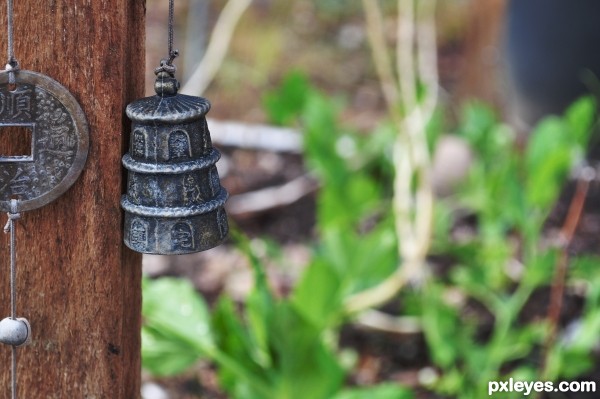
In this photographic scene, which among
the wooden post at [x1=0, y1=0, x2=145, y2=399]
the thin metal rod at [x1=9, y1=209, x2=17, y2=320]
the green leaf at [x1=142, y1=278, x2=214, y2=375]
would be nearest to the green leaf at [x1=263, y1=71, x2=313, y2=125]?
the green leaf at [x1=142, y1=278, x2=214, y2=375]

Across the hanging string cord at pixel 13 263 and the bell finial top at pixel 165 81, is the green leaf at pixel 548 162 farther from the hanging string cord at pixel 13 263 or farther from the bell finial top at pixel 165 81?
the hanging string cord at pixel 13 263

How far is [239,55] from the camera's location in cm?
490

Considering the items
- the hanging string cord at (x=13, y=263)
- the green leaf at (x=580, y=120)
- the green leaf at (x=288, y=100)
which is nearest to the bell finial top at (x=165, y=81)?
the hanging string cord at (x=13, y=263)

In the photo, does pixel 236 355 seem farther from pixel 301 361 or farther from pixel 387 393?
pixel 387 393

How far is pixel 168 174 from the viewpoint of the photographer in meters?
1.12

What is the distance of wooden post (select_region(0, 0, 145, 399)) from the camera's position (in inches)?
44.8

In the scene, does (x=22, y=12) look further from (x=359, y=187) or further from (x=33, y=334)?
(x=359, y=187)

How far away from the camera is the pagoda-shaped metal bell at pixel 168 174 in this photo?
1.12m

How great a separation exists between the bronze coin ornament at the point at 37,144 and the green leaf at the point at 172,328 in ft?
1.92

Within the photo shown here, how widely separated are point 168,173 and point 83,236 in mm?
Result: 172

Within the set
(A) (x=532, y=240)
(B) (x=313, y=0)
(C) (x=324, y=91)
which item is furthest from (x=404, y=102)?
(B) (x=313, y=0)

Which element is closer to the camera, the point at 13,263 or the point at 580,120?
the point at 13,263

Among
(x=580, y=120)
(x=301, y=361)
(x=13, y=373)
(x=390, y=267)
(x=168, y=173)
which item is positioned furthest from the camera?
(x=580, y=120)

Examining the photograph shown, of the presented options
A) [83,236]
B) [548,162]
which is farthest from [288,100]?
[83,236]
